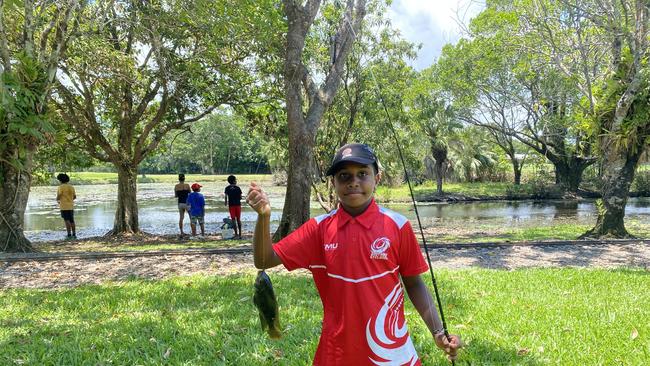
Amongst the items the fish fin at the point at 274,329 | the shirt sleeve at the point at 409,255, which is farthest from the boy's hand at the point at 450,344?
the fish fin at the point at 274,329

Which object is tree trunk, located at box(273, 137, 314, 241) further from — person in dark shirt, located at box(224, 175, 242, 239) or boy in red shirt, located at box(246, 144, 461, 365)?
boy in red shirt, located at box(246, 144, 461, 365)

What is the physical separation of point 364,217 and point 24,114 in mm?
8968

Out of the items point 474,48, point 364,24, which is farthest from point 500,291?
point 474,48

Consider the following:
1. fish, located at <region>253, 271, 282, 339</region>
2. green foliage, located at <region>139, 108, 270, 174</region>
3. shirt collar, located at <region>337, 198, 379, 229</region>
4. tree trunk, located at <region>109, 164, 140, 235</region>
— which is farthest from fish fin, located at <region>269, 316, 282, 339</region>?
green foliage, located at <region>139, 108, 270, 174</region>

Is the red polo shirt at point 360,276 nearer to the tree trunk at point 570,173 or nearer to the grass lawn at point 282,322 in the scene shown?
the grass lawn at point 282,322

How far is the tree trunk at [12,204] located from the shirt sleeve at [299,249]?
31.0 ft

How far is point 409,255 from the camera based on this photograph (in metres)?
2.20

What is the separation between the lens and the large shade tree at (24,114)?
8.73 m

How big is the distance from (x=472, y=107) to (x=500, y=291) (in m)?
24.4

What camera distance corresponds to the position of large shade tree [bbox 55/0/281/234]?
10.4 metres

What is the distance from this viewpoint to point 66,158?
15.5m

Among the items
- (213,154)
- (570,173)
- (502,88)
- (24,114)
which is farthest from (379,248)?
(213,154)

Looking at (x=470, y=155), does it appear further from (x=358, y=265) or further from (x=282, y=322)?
(x=358, y=265)

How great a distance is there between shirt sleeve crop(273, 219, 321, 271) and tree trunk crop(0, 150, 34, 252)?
9.43 m
